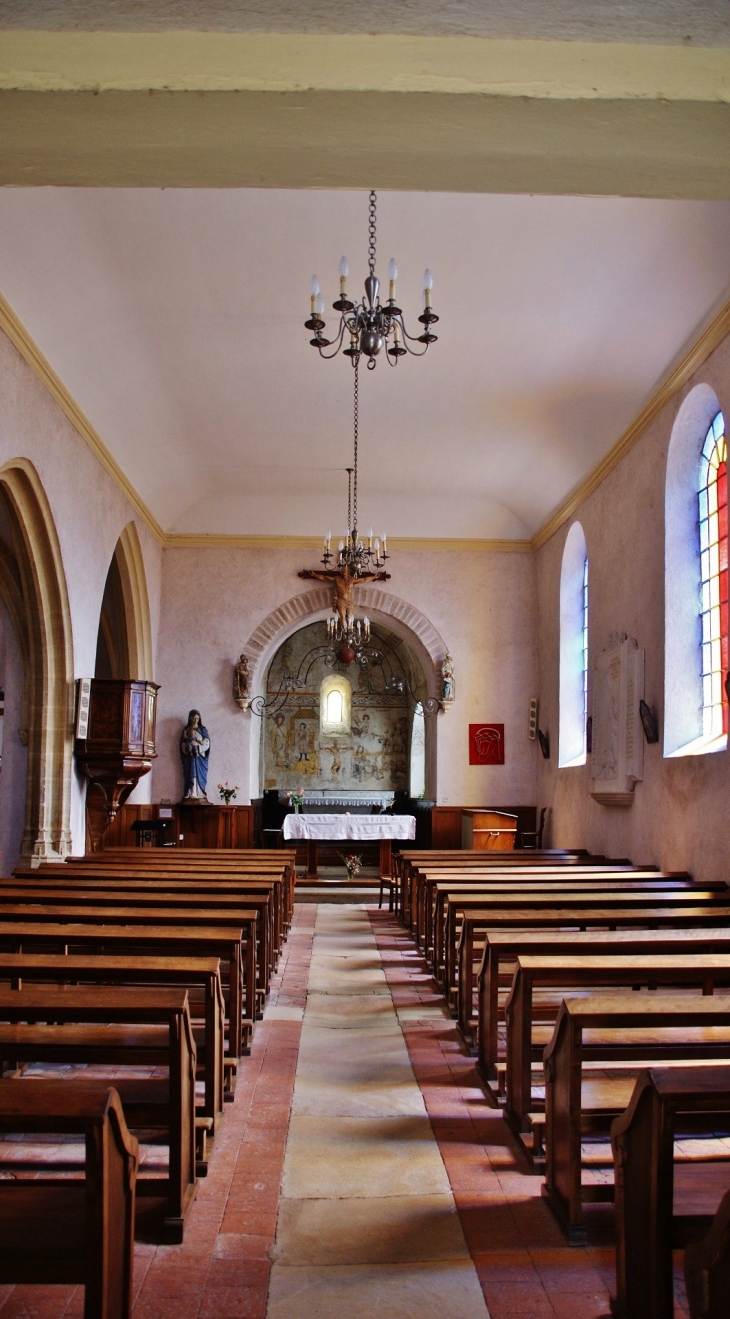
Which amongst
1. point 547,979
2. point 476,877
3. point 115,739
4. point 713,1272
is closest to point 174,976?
point 547,979

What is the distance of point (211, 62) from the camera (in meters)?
2.19

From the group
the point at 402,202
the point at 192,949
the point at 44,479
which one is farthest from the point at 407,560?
the point at 192,949

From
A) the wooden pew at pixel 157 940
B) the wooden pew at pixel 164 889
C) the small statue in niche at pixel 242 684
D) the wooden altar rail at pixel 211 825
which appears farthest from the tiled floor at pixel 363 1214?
the small statue in niche at pixel 242 684

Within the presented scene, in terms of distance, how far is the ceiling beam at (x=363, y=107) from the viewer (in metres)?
2.17

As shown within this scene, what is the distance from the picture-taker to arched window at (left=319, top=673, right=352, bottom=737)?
71.1ft

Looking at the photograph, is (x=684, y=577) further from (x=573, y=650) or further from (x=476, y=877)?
(x=573, y=650)

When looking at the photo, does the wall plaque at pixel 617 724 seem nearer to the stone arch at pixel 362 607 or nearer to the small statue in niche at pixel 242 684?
the stone arch at pixel 362 607

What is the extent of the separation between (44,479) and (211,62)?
7335 millimetres

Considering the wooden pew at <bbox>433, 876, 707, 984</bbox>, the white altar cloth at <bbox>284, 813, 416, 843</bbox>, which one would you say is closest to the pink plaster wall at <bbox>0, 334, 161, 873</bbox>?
the white altar cloth at <bbox>284, 813, 416, 843</bbox>

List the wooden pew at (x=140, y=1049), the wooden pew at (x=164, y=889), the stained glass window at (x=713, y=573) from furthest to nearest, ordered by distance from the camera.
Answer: the stained glass window at (x=713, y=573)
the wooden pew at (x=164, y=889)
the wooden pew at (x=140, y=1049)

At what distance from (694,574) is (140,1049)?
6.93m

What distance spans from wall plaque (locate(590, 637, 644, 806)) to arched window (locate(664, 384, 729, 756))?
28.0 inches

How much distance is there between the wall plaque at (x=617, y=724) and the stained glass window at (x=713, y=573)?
2.94ft

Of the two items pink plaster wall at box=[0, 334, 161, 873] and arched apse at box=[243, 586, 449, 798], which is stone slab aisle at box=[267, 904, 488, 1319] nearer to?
pink plaster wall at box=[0, 334, 161, 873]
